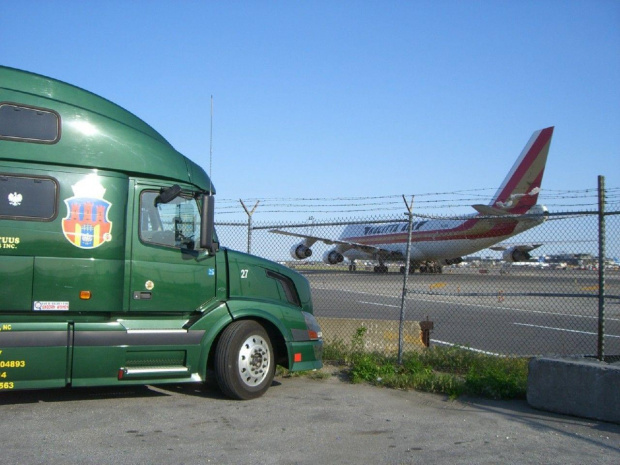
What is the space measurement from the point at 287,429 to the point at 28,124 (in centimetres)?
387

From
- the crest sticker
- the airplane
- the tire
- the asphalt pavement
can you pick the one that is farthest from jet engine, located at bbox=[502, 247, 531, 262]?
the airplane

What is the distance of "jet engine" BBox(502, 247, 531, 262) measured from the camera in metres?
10.1

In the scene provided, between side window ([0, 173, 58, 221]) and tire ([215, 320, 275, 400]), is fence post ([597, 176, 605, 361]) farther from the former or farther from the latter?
side window ([0, 173, 58, 221])

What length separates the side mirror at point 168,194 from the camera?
7.05 meters

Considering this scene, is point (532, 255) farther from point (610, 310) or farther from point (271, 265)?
point (610, 310)

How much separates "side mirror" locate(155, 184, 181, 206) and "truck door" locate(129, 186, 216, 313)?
0.02 m

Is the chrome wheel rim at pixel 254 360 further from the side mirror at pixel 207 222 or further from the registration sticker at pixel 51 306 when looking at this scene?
the registration sticker at pixel 51 306

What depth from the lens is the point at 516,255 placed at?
10250 mm

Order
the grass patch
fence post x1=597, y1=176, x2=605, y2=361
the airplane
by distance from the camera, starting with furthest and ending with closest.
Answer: the airplane
fence post x1=597, y1=176, x2=605, y2=361
the grass patch

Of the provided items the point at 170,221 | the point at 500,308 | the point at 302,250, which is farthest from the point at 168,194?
the point at 500,308

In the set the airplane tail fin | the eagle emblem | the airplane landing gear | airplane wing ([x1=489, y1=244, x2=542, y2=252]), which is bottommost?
the airplane landing gear

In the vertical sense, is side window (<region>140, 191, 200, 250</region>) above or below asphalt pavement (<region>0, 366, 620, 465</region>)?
above

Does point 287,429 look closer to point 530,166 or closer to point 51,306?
point 51,306

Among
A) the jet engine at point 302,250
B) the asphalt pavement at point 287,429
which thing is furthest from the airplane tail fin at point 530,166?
the asphalt pavement at point 287,429
